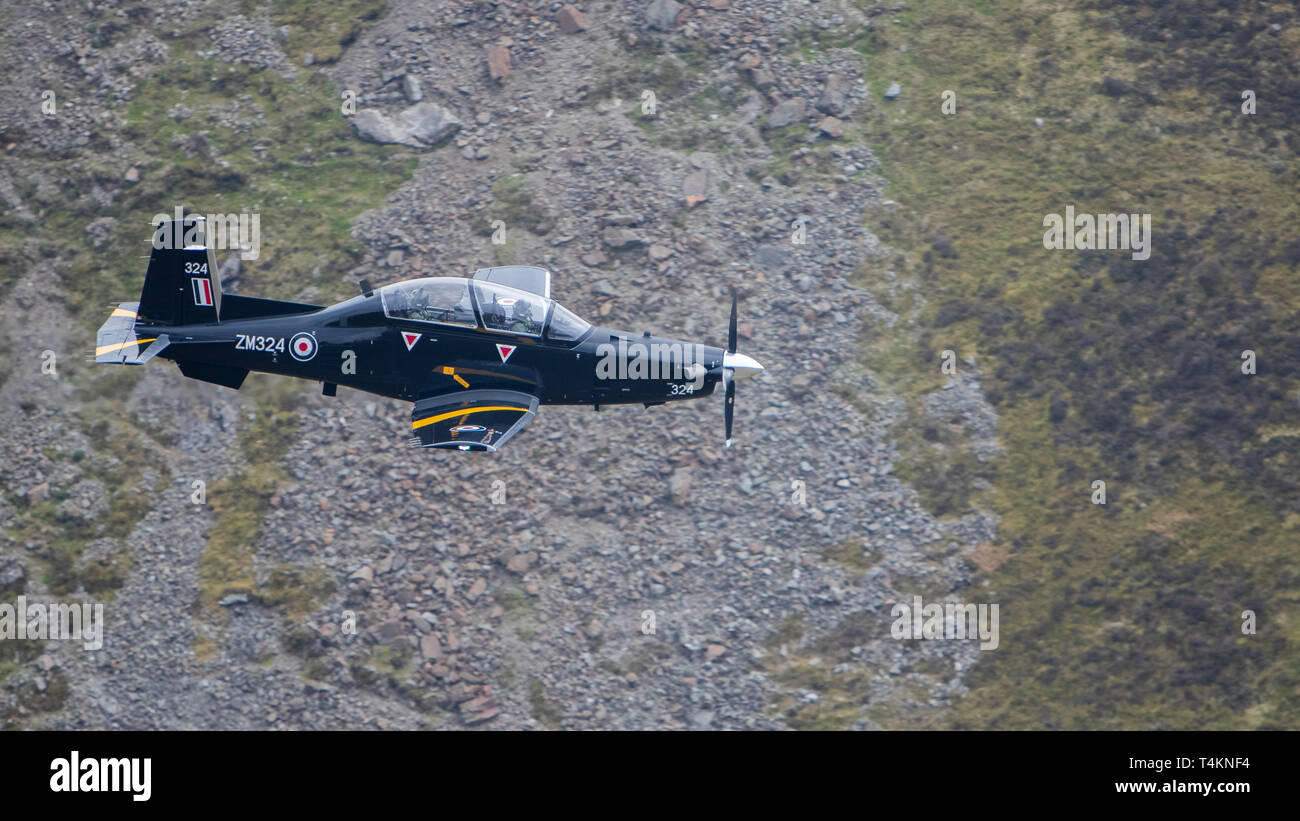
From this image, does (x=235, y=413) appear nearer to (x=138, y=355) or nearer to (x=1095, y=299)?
(x=138, y=355)

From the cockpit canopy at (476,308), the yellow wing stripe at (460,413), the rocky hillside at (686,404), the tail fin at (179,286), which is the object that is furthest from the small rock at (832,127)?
the tail fin at (179,286)

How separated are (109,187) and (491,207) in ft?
37.6

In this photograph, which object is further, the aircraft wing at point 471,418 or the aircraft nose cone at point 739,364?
the aircraft nose cone at point 739,364

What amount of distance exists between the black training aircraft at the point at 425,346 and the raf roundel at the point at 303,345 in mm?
20

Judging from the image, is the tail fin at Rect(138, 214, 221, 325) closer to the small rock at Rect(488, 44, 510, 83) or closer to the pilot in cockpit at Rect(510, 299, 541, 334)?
the pilot in cockpit at Rect(510, 299, 541, 334)

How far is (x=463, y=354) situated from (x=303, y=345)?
326 centimetres

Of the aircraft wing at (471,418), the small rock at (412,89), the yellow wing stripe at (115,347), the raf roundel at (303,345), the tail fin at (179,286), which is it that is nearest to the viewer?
the aircraft wing at (471,418)

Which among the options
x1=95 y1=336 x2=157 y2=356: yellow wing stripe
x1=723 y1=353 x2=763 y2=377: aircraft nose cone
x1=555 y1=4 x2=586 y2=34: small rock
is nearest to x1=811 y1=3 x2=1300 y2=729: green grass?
x1=555 y1=4 x2=586 y2=34: small rock

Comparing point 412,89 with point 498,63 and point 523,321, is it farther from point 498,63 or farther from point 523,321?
point 523,321

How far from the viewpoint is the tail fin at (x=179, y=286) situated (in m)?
24.9

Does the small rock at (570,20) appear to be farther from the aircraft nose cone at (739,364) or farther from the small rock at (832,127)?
the aircraft nose cone at (739,364)

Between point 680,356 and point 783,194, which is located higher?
point 783,194

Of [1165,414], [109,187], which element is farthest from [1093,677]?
[109,187]

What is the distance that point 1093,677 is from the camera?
27250 mm
